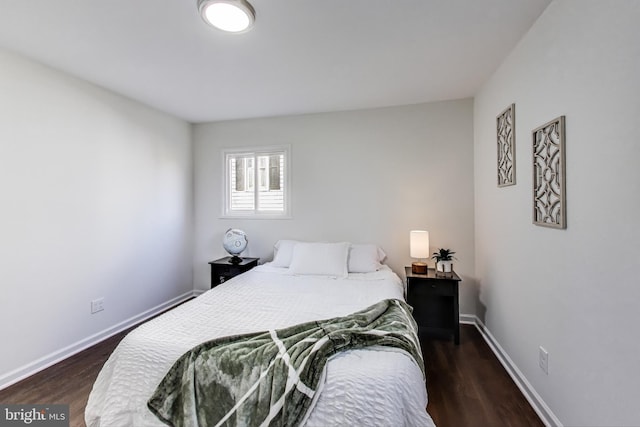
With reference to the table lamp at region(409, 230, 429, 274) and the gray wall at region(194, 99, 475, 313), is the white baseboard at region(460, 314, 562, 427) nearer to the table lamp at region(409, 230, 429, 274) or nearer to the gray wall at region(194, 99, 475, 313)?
the gray wall at region(194, 99, 475, 313)

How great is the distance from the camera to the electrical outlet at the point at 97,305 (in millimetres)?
2690

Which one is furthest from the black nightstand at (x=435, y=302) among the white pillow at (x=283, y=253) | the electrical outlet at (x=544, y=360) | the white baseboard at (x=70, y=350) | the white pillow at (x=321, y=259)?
the white baseboard at (x=70, y=350)

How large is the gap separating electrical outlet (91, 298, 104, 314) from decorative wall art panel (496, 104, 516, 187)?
12.8ft

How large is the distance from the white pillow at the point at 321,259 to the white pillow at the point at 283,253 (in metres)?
0.11

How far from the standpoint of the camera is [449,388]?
202 centimetres

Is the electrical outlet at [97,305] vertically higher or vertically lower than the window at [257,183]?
lower

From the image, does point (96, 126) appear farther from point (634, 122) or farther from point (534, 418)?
point (534, 418)

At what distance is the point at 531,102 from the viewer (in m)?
1.90

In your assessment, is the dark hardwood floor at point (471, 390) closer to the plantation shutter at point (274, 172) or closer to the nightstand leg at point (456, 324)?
the nightstand leg at point (456, 324)

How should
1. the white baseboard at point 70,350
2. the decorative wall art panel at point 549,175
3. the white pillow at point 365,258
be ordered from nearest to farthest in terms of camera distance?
the decorative wall art panel at point 549,175, the white baseboard at point 70,350, the white pillow at point 365,258

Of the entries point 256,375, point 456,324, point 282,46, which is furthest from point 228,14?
point 456,324

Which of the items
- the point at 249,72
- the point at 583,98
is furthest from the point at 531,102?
the point at 249,72

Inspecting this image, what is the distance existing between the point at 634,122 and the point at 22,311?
389 centimetres

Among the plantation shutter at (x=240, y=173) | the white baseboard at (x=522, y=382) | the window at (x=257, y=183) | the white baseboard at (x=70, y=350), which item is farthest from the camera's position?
the plantation shutter at (x=240, y=173)
